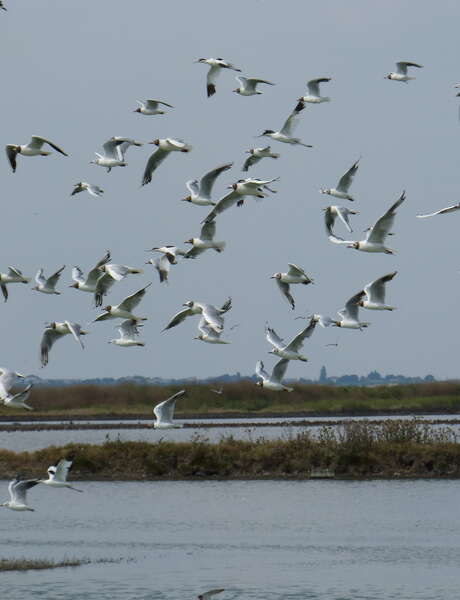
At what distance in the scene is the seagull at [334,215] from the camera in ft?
91.1

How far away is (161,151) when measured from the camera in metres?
28.9

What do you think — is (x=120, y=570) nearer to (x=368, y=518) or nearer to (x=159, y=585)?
(x=159, y=585)

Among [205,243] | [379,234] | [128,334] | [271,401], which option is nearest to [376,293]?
[379,234]

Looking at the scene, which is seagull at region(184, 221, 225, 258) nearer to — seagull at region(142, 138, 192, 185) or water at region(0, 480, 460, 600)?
seagull at region(142, 138, 192, 185)

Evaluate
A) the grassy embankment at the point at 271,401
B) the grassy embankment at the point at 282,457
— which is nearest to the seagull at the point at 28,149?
the grassy embankment at the point at 282,457

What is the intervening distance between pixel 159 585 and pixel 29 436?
42.7 metres

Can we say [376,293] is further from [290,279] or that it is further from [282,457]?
[282,457]

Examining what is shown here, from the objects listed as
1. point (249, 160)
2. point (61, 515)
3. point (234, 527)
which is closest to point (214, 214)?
point (249, 160)

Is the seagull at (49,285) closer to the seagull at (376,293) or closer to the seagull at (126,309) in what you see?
the seagull at (126,309)

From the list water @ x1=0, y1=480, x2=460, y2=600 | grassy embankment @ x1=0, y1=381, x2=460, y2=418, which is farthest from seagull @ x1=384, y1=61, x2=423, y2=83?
grassy embankment @ x1=0, y1=381, x2=460, y2=418

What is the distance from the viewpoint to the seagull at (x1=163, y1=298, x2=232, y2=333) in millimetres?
26619

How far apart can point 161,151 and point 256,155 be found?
1.89m

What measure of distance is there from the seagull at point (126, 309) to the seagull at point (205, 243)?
1.10 meters

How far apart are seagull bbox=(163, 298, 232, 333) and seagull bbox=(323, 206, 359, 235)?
2.54 meters
